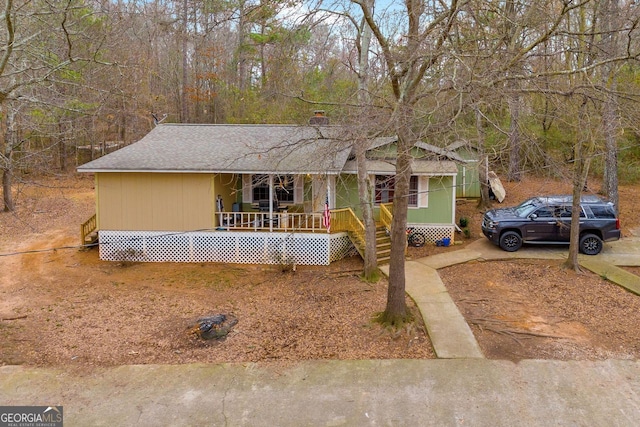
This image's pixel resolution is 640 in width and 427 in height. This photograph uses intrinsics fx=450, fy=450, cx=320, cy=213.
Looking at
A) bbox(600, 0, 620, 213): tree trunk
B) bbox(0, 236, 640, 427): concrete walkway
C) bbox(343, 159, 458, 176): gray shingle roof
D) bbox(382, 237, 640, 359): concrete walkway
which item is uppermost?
bbox(600, 0, 620, 213): tree trunk

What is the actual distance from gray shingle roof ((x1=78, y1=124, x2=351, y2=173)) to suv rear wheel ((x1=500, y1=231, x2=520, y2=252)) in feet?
18.2

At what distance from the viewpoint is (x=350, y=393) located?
6605 mm

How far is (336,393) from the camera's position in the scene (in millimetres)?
6605

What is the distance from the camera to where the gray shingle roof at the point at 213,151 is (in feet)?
42.7

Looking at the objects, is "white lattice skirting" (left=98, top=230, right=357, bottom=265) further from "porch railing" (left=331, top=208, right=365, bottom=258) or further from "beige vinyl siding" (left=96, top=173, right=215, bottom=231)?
"porch railing" (left=331, top=208, right=365, bottom=258)

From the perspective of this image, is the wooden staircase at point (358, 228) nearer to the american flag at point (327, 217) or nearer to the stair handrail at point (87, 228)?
the american flag at point (327, 217)

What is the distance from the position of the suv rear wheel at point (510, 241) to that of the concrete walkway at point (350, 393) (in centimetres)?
675

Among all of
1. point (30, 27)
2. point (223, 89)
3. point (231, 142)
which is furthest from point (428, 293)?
point (223, 89)

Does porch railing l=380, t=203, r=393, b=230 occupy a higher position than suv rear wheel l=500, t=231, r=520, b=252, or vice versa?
porch railing l=380, t=203, r=393, b=230

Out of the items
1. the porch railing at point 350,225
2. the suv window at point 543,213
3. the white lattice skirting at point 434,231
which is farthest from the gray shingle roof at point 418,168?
the suv window at point 543,213

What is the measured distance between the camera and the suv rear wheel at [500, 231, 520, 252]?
13.9m

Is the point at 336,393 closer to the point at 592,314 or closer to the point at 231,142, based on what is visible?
the point at 592,314

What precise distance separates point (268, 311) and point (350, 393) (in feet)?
13.0

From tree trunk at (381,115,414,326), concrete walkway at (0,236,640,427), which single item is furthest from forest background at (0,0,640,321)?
concrete walkway at (0,236,640,427)
